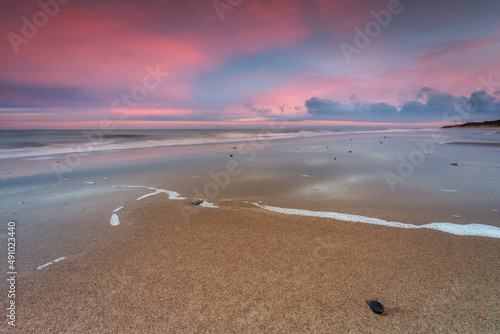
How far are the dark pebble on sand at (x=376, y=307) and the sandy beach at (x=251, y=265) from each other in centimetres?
4

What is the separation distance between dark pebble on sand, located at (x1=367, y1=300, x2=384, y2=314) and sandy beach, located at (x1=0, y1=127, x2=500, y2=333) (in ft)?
0.14

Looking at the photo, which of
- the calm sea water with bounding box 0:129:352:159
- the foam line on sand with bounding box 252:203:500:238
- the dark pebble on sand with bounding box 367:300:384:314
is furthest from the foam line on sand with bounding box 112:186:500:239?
the calm sea water with bounding box 0:129:352:159

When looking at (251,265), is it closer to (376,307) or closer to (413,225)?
(376,307)

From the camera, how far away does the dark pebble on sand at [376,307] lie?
1570 mm

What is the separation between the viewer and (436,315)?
1551 millimetres

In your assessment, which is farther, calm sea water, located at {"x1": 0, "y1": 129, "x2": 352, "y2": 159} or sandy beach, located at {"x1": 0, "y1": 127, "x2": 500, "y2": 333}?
calm sea water, located at {"x1": 0, "y1": 129, "x2": 352, "y2": 159}

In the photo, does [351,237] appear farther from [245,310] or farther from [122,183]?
[122,183]

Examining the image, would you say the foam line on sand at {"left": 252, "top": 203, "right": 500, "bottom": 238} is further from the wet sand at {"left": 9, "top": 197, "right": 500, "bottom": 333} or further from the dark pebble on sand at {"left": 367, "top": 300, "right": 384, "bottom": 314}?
the dark pebble on sand at {"left": 367, "top": 300, "right": 384, "bottom": 314}

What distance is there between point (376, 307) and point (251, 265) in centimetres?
104

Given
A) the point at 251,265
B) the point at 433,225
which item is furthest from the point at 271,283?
the point at 433,225

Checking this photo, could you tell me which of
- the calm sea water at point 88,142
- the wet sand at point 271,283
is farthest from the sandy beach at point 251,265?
the calm sea water at point 88,142

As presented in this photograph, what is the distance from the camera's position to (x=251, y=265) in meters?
2.13

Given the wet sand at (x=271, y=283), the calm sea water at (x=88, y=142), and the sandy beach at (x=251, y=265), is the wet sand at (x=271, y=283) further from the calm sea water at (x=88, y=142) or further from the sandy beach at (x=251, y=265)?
the calm sea water at (x=88, y=142)

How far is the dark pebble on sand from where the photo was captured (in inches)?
61.8
